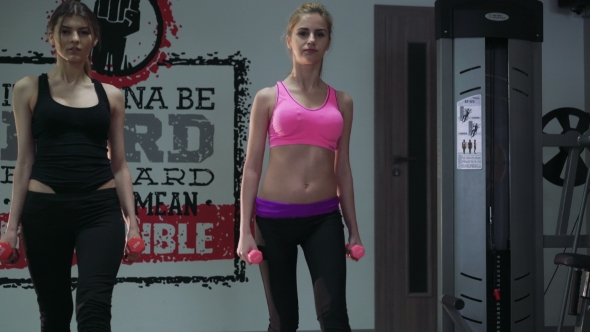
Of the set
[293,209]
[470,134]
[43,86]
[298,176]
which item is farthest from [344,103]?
[470,134]

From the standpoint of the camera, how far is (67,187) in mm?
2049

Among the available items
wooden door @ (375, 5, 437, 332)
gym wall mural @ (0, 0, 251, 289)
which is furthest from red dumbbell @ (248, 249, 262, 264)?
wooden door @ (375, 5, 437, 332)

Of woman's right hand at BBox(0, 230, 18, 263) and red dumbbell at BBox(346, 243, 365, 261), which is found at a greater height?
woman's right hand at BBox(0, 230, 18, 263)

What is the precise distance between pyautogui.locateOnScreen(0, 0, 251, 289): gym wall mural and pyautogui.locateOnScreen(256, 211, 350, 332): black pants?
1.73m

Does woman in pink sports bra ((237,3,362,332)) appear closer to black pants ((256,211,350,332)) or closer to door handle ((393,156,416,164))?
black pants ((256,211,350,332))

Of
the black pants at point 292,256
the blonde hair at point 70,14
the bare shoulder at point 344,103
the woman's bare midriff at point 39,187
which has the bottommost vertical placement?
the black pants at point 292,256

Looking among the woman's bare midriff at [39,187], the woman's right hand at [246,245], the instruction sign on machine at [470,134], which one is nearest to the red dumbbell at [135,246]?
the woman's bare midriff at [39,187]

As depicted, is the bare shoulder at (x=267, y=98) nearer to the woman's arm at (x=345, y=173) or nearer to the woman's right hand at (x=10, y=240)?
the woman's arm at (x=345, y=173)

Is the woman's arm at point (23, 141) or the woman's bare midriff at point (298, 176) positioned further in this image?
the woman's bare midriff at point (298, 176)

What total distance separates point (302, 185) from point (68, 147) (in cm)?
76

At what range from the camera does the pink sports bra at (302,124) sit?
7.50 ft

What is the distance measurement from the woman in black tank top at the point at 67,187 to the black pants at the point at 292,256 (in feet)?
1.45

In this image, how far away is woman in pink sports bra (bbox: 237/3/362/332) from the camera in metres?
2.21

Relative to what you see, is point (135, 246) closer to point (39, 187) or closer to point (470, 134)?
point (39, 187)
